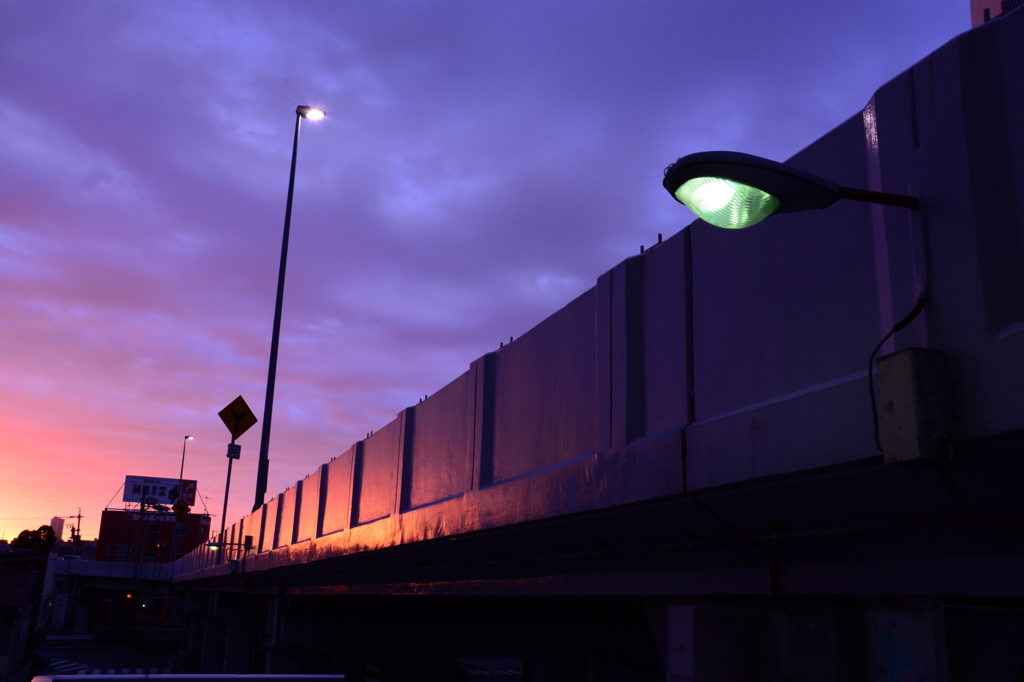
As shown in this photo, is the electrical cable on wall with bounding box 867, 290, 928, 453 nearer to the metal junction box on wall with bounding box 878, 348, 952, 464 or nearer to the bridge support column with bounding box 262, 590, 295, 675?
the metal junction box on wall with bounding box 878, 348, 952, 464

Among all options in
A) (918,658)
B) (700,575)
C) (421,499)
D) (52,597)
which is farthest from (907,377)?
(52,597)

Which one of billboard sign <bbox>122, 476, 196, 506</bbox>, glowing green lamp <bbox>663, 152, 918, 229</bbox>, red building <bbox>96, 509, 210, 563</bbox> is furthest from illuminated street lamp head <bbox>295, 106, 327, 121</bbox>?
billboard sign <bbox>122, 476, 196, 506</bbox>

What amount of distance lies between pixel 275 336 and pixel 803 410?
25.5 metres

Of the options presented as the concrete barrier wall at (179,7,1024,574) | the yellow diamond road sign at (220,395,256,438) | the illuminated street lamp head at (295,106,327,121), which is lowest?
the concrete barrier wall at (179,7,1024,574)

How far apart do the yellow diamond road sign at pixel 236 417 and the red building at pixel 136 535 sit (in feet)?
321

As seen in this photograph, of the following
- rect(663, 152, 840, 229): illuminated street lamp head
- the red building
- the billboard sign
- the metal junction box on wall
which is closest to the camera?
the metal junction box on wall

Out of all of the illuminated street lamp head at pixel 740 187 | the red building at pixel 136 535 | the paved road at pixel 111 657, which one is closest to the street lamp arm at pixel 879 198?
the illuminated street lamp head at pixel 740 187

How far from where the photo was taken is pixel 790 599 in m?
5.69

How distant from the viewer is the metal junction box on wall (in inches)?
141

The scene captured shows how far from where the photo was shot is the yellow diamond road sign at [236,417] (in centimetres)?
2670

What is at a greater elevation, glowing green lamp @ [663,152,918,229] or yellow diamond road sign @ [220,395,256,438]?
yellow diamond road sign @ [220,395,256,438]

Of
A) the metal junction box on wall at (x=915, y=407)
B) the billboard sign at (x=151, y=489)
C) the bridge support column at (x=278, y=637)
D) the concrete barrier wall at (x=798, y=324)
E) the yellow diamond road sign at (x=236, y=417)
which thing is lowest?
the bridge support column at (x=278, y=637)

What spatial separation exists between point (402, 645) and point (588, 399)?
713 inches

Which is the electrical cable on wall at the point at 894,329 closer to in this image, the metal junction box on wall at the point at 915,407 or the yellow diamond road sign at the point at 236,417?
the metal junction box on wall at the point at 915,407
